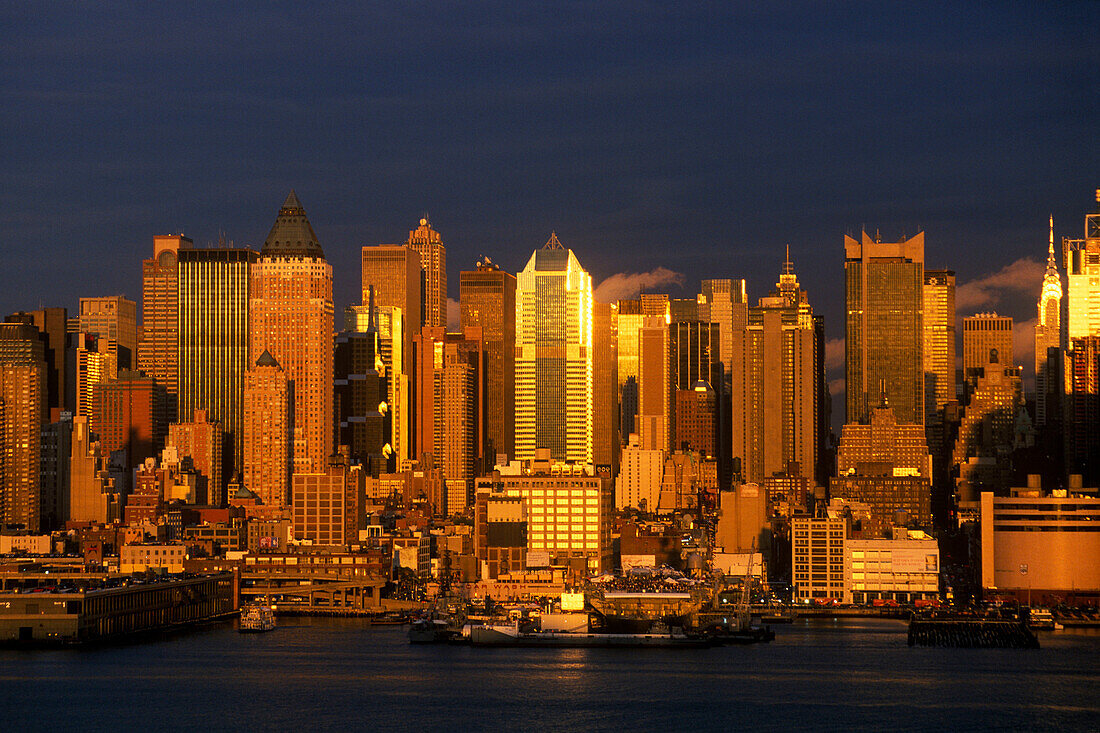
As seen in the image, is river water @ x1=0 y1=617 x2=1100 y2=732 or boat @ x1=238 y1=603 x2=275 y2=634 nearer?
river water @ x1=0 y1=617 x2=1100 y2=732

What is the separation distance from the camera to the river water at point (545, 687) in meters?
96.8

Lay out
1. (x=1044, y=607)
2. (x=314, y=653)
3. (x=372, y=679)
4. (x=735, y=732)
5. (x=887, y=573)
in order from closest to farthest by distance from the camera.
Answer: (x=735, y=732) → (x=372, y=679) → (x=314, y=653) → (x=1044, y=607) → (x=887, y=573)

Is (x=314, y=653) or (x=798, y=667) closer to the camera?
(x=798, y=667)

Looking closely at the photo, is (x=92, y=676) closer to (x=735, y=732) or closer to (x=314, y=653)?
(x=314, y=653)

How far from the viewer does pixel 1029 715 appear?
9888 centimetres

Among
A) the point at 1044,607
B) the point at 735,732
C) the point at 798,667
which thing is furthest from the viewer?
the point at 1044,607

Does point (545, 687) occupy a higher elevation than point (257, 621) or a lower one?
lower

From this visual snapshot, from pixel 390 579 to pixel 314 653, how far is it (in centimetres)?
6241

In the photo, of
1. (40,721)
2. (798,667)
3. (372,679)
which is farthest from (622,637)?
(40,721)

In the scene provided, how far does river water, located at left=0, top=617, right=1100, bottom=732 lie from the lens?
96.8m

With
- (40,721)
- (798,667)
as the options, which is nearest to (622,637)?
(798,667)

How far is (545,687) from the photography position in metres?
111

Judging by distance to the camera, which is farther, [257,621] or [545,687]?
[257,621]

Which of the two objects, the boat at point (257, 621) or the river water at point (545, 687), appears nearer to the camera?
the river water at point (545, 687)
